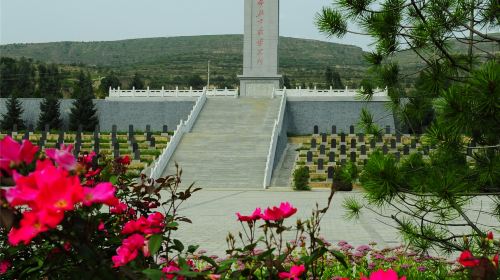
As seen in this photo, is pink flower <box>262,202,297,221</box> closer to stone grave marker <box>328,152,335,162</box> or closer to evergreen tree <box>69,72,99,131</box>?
stone grave marker <box>328,152,335,162</box>

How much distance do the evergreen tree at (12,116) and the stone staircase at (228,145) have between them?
13034 mm

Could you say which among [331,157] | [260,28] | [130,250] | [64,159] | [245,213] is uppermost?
[260,28]

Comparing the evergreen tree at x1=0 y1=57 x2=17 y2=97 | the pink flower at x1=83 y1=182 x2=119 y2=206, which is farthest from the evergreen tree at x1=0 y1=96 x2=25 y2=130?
the pink flower at x1=83 y1=182 x2=119 y2=206

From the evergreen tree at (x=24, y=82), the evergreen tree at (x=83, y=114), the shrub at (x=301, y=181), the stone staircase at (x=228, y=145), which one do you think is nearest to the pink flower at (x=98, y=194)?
the shrub at (x=301, y=181)

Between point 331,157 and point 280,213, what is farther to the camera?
point 331,157

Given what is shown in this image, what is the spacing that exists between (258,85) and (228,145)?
37.4 feet

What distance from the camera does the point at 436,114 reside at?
3.66 metres

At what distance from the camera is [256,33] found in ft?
116

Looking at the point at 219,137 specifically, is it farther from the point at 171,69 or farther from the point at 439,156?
the point at 171,69

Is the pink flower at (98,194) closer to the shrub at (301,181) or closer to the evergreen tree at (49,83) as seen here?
the shrub at (301,181)

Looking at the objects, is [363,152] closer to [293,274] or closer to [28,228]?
[293,274]

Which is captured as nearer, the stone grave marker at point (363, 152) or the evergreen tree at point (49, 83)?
the stone grave marker at point (363, 152)

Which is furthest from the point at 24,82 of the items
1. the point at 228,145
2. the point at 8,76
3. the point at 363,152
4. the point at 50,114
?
the point at 363,152

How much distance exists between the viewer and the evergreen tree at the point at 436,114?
299 cm
